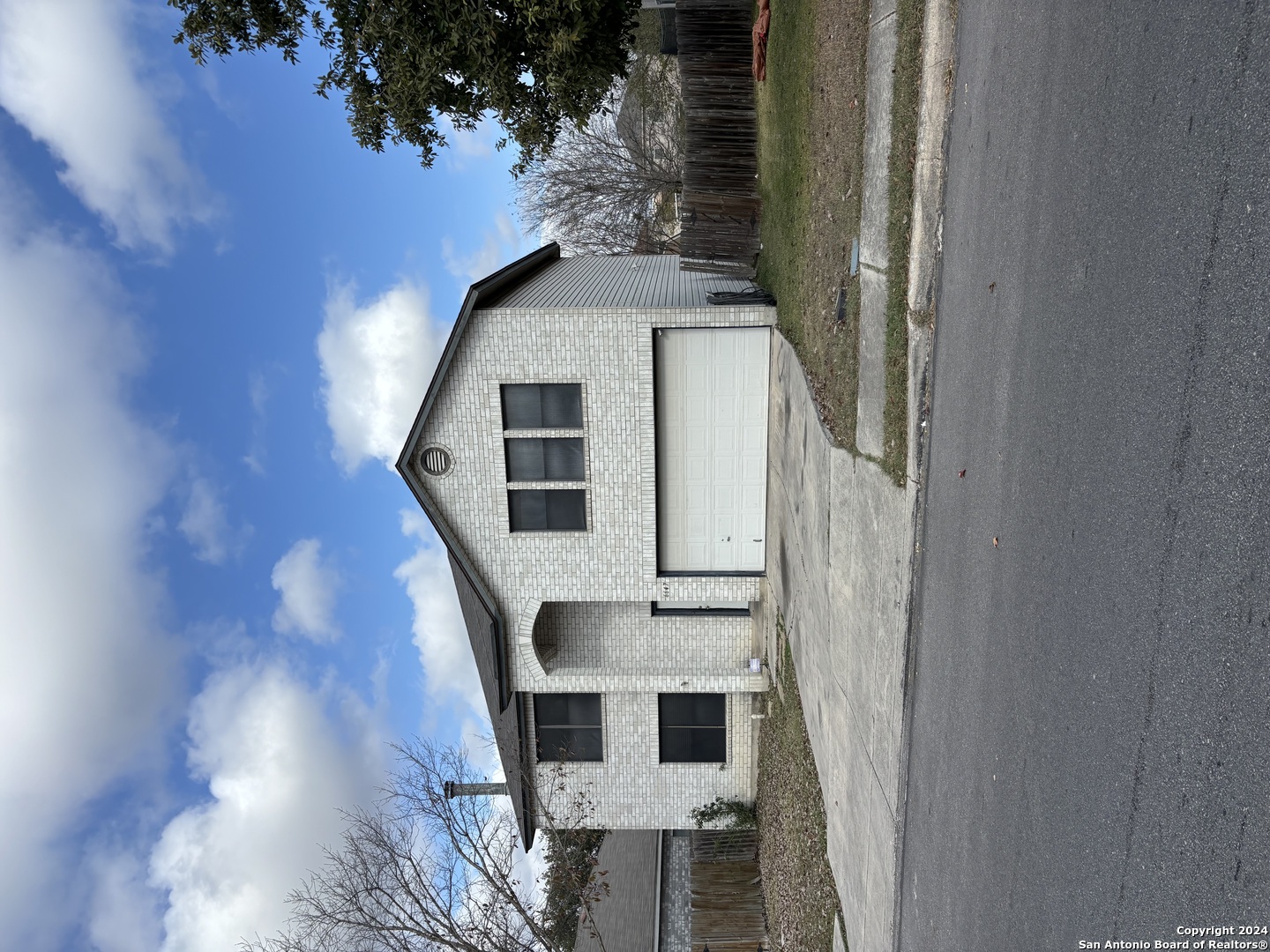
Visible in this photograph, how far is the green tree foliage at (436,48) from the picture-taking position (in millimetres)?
10070

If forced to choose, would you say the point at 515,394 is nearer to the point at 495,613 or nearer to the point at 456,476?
the point at 456,476

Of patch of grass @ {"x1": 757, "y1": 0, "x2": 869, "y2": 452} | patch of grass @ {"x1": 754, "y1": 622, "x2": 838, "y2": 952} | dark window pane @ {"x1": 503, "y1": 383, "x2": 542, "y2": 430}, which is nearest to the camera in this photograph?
patch of grass @ {"x1": 757, "y1": 0, "x2": 869, "y2": 452}

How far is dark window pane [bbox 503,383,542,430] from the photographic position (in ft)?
43.9

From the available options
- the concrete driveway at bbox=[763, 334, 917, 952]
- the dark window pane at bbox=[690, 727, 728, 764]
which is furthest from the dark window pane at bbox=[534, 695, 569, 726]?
the concrete driveway at bbox=[763, 334, 917, 952]

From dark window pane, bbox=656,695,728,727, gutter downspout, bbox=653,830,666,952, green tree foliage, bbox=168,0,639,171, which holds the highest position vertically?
green tree foliage, bbox=168,0,639,171

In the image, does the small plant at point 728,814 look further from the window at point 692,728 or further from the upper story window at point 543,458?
the upper story window at point 543,458

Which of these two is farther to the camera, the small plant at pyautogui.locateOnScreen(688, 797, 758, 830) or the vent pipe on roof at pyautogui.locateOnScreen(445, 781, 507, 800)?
the vent pipe on roof at pyautogui.locateOnScreen(445, 781, 507, 800)

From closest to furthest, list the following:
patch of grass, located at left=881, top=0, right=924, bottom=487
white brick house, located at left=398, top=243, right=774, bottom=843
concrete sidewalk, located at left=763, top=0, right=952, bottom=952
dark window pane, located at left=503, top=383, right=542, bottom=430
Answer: concrete sidewalk, located at left=763, top=0, right=952, bottom=952 < patch of grass, located at left=881, top=0, right=924, bottom=487 < white brick house, located at left=398, top=243, right=774, bottom=843 < dark window pane, located at left=503, top=383, right=542, bottom=430

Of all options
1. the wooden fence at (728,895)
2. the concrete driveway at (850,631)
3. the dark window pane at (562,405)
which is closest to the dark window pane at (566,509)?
the dark window pane at (562,405)

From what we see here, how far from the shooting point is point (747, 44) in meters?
14.7

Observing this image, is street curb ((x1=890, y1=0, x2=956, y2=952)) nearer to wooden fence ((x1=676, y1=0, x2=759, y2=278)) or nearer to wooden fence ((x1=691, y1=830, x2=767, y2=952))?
wooden fence ((x1=676, y1=0, x2=759, y2=278))

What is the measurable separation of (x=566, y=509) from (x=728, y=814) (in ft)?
23.6

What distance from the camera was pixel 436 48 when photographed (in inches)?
400

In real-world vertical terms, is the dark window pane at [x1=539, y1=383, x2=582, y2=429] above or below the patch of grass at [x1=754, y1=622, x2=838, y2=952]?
above
